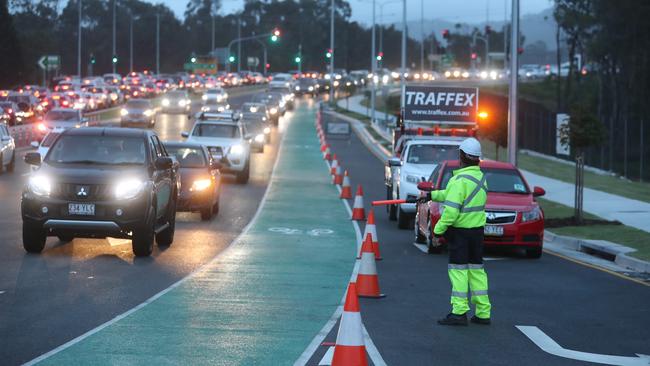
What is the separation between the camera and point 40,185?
1719 centimetres

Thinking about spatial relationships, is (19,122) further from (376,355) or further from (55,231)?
(376,355)

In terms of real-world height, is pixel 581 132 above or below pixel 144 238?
above

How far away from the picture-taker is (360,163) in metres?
48.4

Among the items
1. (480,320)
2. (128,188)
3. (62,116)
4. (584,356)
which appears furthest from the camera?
(62,116)

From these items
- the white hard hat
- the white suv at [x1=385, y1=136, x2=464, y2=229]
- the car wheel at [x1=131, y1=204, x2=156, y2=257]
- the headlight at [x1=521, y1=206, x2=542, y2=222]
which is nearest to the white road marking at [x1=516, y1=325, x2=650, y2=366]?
the white hard hat

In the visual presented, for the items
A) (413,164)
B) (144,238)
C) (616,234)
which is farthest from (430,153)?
(144,238)

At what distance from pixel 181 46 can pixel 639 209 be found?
5736 inches

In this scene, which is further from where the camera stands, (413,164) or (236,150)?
(236,150)

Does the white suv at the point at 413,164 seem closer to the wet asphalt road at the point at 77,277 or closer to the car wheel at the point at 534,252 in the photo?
the wet asphalt road at the point at 77,277

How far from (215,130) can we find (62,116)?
1462cm

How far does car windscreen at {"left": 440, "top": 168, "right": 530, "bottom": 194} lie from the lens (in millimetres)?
20250

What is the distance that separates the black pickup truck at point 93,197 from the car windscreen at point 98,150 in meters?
0.01

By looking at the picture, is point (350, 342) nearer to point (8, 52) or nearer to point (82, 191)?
point (82, 191)

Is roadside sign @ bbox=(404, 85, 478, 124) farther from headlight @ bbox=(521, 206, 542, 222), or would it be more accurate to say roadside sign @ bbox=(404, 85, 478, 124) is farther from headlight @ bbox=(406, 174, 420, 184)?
headlight @ bbox=(521, 206, 542, 222)
